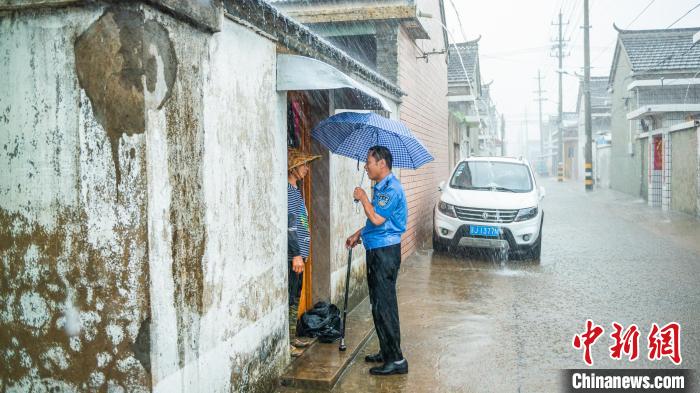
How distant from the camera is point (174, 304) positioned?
3127mm

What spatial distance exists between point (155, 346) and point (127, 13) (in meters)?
1.61

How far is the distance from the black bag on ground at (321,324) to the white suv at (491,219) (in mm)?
4744

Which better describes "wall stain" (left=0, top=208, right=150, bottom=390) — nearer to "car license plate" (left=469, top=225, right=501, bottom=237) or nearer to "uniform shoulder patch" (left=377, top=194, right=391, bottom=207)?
"uniform shoulder patch" (left=377, top=194, right=391, bottom=207)

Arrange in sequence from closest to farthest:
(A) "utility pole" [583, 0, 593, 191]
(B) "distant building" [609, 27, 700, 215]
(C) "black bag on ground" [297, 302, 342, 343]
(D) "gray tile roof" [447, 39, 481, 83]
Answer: (C) "black bag on ground" [297, 302, 342, 343], (B) "distant building" [609, 27, 700, 215], (D) "gray tile roof" [447, 39, 481, 83], (A) "utility pole" [583, 0, 593, 191]

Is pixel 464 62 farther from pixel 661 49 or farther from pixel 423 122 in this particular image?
pixel 423 122

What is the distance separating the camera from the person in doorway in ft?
16.8

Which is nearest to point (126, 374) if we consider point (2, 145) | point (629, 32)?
point (2, 145)

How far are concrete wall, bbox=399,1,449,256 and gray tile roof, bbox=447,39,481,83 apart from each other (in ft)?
35.2

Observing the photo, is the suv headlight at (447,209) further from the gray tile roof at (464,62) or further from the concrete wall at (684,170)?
the gray tile roof at (464,62)

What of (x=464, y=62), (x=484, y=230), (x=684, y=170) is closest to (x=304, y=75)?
(x=484, y=230)

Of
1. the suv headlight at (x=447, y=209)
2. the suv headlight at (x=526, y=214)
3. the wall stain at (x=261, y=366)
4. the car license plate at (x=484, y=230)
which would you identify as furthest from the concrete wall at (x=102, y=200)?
the suv headlight at (x=526, y=214)

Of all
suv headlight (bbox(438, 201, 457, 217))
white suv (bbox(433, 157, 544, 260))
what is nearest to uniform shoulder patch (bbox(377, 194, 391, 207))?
Result: white suv (bbox(433, 157, 544, 260))

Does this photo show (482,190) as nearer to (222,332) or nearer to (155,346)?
(222,332)

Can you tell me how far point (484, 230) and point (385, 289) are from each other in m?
5.59
